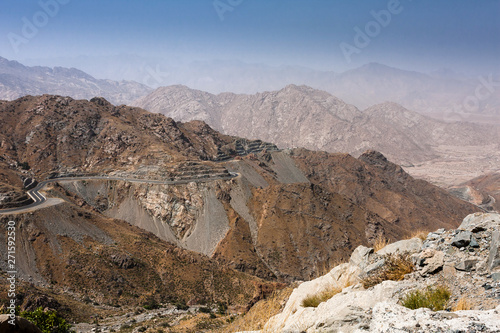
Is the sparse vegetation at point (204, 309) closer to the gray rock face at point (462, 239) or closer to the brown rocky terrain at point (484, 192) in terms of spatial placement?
the gray rock face at point (462, 239)

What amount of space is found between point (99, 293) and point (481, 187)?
210 metres

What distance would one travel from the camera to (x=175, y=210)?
263ft

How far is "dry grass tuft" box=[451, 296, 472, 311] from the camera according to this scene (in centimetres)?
637

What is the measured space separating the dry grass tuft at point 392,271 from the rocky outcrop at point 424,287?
9.3 inches

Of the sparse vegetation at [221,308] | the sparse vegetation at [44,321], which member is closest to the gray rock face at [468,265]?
the sparse vegetation at [44,321]

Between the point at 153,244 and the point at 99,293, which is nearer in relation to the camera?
the point at 99,293

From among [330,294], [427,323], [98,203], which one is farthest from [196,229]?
[427,323]

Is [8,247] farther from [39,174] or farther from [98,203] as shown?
[39,174]

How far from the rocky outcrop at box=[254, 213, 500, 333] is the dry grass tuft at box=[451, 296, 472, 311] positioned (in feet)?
0.25

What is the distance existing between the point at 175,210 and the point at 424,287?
7714cm

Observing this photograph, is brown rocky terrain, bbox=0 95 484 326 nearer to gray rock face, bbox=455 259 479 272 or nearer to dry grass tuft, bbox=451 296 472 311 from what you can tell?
gray rock face, bbox=455 259 479 272

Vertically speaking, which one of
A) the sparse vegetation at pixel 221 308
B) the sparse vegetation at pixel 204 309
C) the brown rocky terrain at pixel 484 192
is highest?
the sparse vegetation at pixel 204 309

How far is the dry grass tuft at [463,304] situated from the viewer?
20.9 feet

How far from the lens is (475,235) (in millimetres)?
8812
